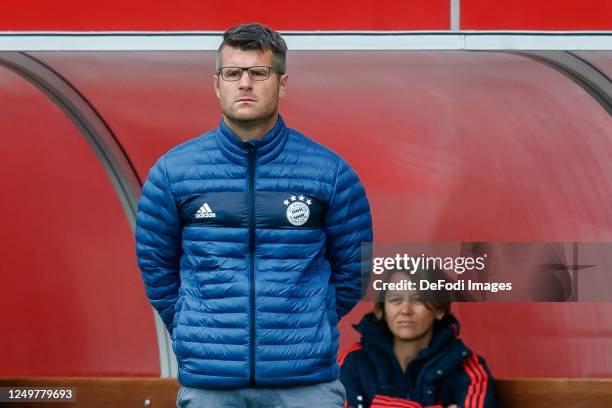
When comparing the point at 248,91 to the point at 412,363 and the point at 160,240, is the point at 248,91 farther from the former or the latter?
the point at 412,363

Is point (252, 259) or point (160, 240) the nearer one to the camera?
point (252, 259)

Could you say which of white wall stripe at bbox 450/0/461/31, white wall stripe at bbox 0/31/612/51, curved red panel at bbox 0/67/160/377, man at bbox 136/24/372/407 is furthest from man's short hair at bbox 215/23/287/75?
curved red panel at bbox 0/67/160/377

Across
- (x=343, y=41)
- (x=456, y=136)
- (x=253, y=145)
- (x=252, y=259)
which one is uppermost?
(x=343, y=41)

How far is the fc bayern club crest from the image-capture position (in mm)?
3275

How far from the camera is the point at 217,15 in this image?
4801 mm

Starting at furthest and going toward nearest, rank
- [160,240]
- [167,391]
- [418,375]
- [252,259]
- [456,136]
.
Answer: [167,391] < [456,136] < [418,375] < [160,240] < [252,259]

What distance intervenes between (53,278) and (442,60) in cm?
158

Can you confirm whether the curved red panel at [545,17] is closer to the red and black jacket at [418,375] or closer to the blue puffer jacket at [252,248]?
the red and black jacket at [418,375]

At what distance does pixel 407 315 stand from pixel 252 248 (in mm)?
1582

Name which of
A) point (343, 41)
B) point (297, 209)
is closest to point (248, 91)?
point (297, 209)

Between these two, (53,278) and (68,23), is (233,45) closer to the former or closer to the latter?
(68,23)

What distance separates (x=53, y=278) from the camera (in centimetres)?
519

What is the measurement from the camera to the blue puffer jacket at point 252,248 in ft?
10.6

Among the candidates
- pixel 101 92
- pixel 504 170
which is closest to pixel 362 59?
pixel 504 170
